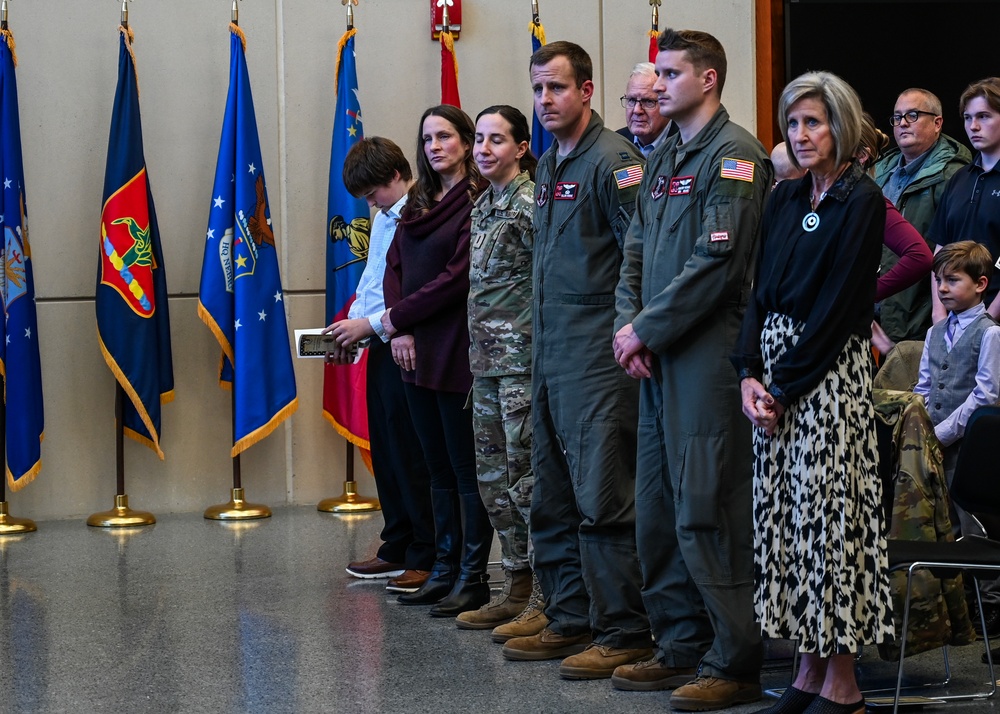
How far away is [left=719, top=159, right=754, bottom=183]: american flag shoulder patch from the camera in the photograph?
2.85 m

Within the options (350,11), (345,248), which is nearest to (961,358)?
(345,248)

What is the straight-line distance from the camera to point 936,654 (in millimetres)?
3395

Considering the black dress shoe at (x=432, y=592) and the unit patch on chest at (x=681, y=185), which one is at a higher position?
the unit patch on chest at (x=681, y=185)

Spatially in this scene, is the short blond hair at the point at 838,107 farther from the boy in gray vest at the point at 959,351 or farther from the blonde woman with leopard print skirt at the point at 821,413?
the boy in gray vest at the point at 959,351

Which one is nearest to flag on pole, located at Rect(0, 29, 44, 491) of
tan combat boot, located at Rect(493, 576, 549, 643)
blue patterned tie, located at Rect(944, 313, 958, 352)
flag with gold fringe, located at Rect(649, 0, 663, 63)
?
tan combat boot, located at Rect(493, 576, 549, 643)

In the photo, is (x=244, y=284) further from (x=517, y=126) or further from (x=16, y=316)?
(x=517, y=126)

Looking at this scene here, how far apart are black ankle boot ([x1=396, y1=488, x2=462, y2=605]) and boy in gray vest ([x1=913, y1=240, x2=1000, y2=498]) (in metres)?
1.50

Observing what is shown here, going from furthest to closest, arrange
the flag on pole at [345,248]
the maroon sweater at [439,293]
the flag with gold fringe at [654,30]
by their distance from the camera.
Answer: the flag with gold fringe at [654,30] → the flag on pole at [345,248] → the maroon sweater at [439,293]

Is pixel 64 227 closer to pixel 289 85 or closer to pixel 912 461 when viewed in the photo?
pixel 289 85

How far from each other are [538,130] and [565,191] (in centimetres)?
292

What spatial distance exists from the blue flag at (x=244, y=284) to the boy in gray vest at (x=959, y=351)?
3270 millimetres

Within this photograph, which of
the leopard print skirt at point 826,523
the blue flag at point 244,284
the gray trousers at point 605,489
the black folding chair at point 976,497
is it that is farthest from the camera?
the blue flag at point 244,284

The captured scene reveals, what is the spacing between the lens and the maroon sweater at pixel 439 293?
3855 millimetres

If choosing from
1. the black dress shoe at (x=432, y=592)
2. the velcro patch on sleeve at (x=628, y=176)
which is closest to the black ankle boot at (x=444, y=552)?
the black dress shoe at (x=432, y=592)
